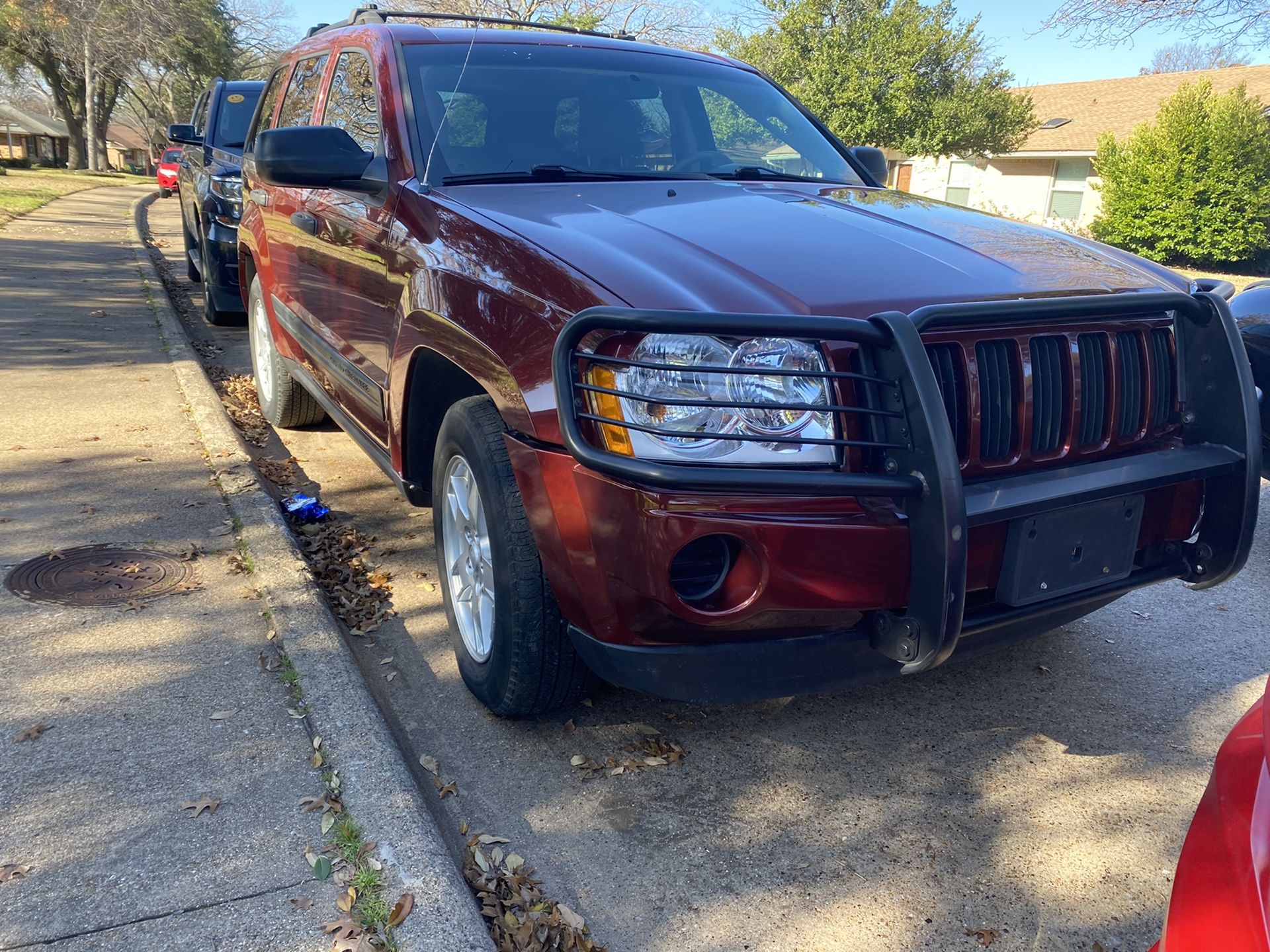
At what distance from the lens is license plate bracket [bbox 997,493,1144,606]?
240 cm

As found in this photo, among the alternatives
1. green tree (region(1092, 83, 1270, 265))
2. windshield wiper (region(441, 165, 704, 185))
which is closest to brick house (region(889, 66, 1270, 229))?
green tree (region(1092, 83, 1270, 265))

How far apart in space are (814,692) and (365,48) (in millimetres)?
3047

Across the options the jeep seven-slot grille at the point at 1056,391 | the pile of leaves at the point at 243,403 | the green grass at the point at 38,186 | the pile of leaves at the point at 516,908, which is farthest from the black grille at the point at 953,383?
the green grass at the point at 38,186

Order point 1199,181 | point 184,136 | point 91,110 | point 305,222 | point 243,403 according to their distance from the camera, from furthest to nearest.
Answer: point 91,110
point 1199,181
point 184,136
point 243,403
point 305,222

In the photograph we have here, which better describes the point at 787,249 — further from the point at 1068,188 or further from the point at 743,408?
the point at 1068,188

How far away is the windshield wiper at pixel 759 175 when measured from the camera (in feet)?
12.5

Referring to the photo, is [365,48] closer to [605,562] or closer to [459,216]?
[459,216]

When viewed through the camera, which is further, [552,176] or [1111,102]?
[1111,102]

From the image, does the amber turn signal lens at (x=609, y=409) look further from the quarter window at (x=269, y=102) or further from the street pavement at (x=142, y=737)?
the quarter window at (x=269, y=102)

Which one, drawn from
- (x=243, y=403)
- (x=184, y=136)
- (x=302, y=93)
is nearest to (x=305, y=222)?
(x=302, y=93)

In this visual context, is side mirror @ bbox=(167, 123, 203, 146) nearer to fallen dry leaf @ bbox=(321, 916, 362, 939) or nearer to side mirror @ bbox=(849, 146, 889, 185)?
side mirror @ bbox=(849, 146, 889, 185)

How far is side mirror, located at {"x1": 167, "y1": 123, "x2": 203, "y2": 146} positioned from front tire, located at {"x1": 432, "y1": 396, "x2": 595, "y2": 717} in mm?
7899

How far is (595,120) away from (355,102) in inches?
40.6

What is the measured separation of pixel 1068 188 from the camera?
30.2 metres
